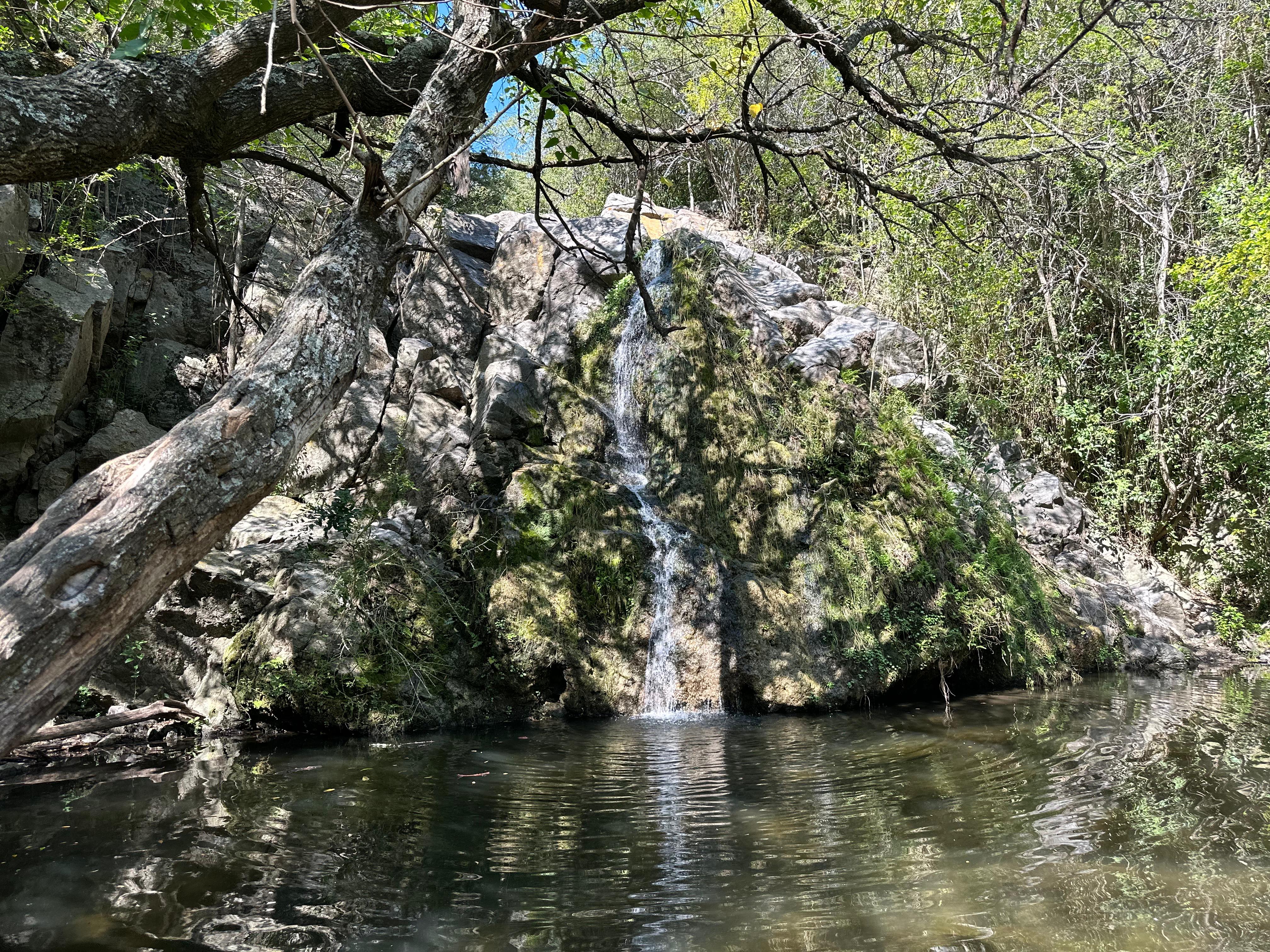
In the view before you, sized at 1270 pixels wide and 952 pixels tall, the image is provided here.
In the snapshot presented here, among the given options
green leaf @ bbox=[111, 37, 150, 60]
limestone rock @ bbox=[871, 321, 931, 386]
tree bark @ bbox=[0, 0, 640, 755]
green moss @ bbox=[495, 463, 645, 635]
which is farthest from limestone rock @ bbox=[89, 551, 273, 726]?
limestone rock @ bbox=[871, 321, 931, 386]

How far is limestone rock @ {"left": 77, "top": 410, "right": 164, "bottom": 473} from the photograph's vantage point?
32.8ft

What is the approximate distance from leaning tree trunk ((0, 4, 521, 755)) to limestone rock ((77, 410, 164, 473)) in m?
8.57

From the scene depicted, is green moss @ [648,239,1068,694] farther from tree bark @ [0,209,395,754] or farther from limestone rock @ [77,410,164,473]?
limestone rock @ [77,410,164,473]

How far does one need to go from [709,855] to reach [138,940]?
2.42 metres

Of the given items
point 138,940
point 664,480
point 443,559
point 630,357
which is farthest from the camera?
point 630,357

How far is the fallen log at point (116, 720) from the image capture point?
5953 millimetres

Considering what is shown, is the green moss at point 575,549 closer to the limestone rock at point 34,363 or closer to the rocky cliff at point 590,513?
the rocky cliff at point 590,513

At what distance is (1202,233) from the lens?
44.5 feet

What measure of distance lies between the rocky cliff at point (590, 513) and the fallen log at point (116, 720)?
0.36m

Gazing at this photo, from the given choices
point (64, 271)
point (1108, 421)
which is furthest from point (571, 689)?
point (1108, 421)

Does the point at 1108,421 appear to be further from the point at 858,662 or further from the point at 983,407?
the point at 858,662

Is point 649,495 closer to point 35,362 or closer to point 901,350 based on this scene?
point 901,350

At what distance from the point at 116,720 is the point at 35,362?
5545 mm

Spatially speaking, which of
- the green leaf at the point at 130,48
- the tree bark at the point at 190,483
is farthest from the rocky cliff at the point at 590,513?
the green leaf at the point at 130,48
